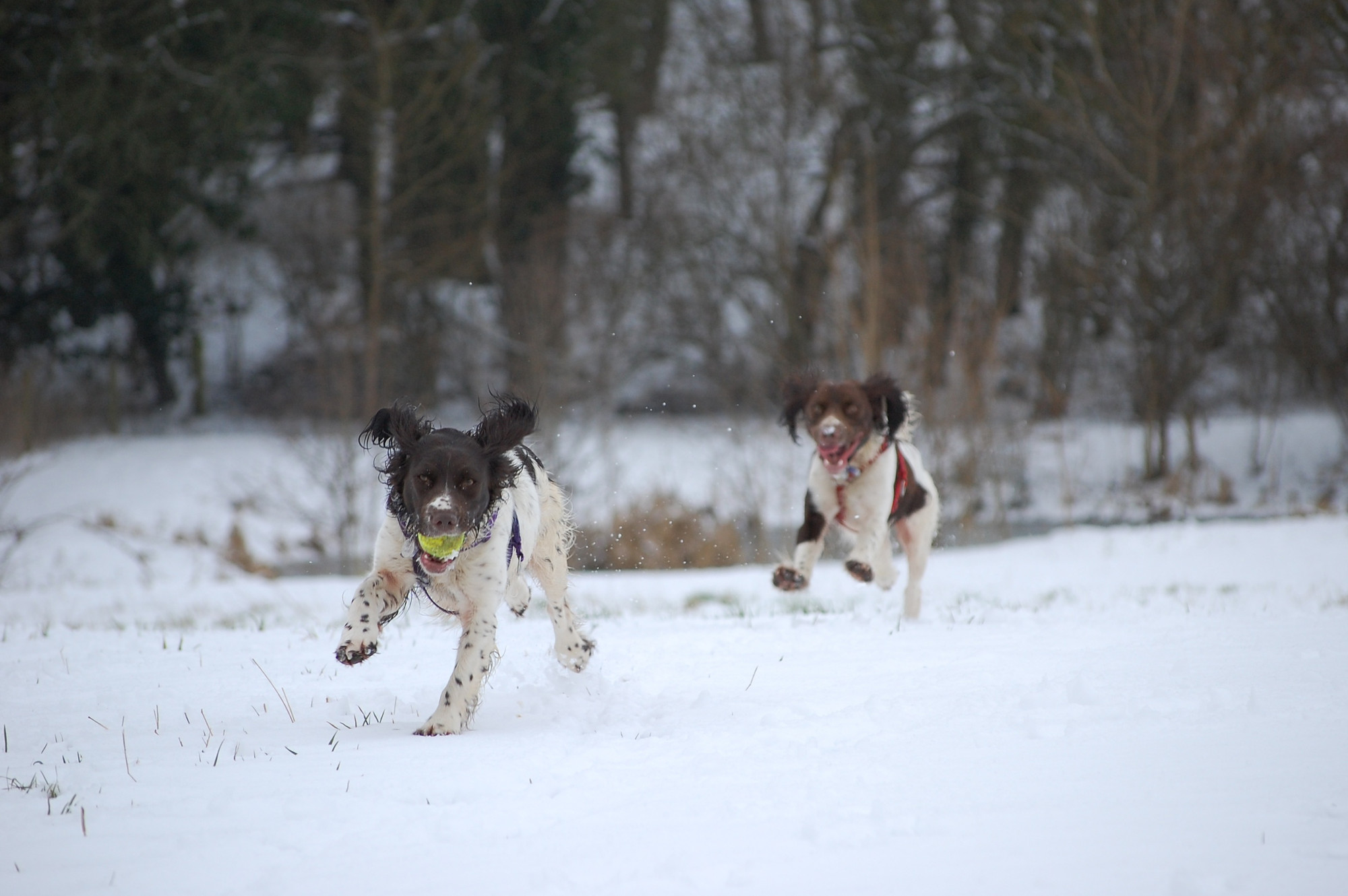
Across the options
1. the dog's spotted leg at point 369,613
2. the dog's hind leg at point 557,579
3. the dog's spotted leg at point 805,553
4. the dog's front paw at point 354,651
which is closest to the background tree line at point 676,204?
the dog's spotted leg at point 805,553

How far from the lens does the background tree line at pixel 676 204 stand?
18.5 metres

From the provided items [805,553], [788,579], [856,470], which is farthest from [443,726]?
[856,470]

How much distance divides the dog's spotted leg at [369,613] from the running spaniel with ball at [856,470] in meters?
2.22

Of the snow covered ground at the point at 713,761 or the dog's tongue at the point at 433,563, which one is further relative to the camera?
the dog's tongue at the point at 433,563

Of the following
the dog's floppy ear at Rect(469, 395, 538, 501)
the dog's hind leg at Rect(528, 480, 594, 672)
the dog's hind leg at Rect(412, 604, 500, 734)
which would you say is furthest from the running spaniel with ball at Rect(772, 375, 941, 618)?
the dog's hind leg at Rect(412, 604, 500, 734)

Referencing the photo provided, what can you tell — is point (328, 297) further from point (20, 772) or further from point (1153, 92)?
point (20, 772)

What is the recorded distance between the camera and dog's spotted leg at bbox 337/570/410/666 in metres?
3.84

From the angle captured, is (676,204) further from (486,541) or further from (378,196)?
(486,541)

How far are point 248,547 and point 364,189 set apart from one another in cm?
991

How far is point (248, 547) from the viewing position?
16656 mm

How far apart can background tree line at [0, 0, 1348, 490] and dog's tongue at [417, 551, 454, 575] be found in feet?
37.5

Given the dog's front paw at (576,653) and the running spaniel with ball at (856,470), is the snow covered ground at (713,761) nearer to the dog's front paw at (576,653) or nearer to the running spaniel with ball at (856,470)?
the dog's front paw at (576,653)

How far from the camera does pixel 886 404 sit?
643cm

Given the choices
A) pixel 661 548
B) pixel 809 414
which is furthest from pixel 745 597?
pixel 661 548
